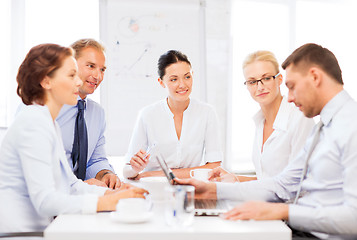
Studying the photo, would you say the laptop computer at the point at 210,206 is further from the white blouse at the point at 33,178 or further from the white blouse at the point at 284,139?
the white blouse at the point at 284,139

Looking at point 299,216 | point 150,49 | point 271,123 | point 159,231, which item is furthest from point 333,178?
point 150,49

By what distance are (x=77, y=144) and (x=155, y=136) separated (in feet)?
2.15

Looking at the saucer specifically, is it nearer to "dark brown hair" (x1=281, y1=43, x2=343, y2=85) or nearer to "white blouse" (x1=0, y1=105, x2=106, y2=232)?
"white blouse" (x1=0, y1=105, x2=106, y2=232)

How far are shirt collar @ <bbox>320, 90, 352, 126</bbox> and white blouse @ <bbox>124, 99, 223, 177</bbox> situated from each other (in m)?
1.35

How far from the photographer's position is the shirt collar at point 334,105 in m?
1.61

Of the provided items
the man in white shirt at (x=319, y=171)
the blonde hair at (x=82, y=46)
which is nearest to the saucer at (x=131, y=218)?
the man in white shirt at (x=319, y=171)

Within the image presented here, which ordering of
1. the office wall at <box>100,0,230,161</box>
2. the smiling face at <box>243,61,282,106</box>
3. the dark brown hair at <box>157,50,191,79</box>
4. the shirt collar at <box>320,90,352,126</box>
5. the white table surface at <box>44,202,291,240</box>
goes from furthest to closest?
the office wall at <box>100,0,230,161</box>, the dark brown hair at <box>157,50,191,79</box>, the smiling face at <box>243,61,282,106</box>, the shirt collar at <box>320,90,352,126</box>, the white table surface at <box>44,202,291,240</box>

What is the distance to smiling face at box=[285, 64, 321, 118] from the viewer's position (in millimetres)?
1671

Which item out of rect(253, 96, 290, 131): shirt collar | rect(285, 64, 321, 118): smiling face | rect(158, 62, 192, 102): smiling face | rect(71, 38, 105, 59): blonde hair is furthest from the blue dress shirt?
rect(285, 64, 321, 118): smiling face

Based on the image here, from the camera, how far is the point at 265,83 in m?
2.41

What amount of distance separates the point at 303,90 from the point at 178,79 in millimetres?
1316

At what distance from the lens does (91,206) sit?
1503 mm

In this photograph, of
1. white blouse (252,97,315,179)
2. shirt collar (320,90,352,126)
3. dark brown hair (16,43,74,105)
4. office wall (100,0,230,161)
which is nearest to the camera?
shirt collar (320,90,352,126)

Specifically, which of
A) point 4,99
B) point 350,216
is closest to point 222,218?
point 350,216
